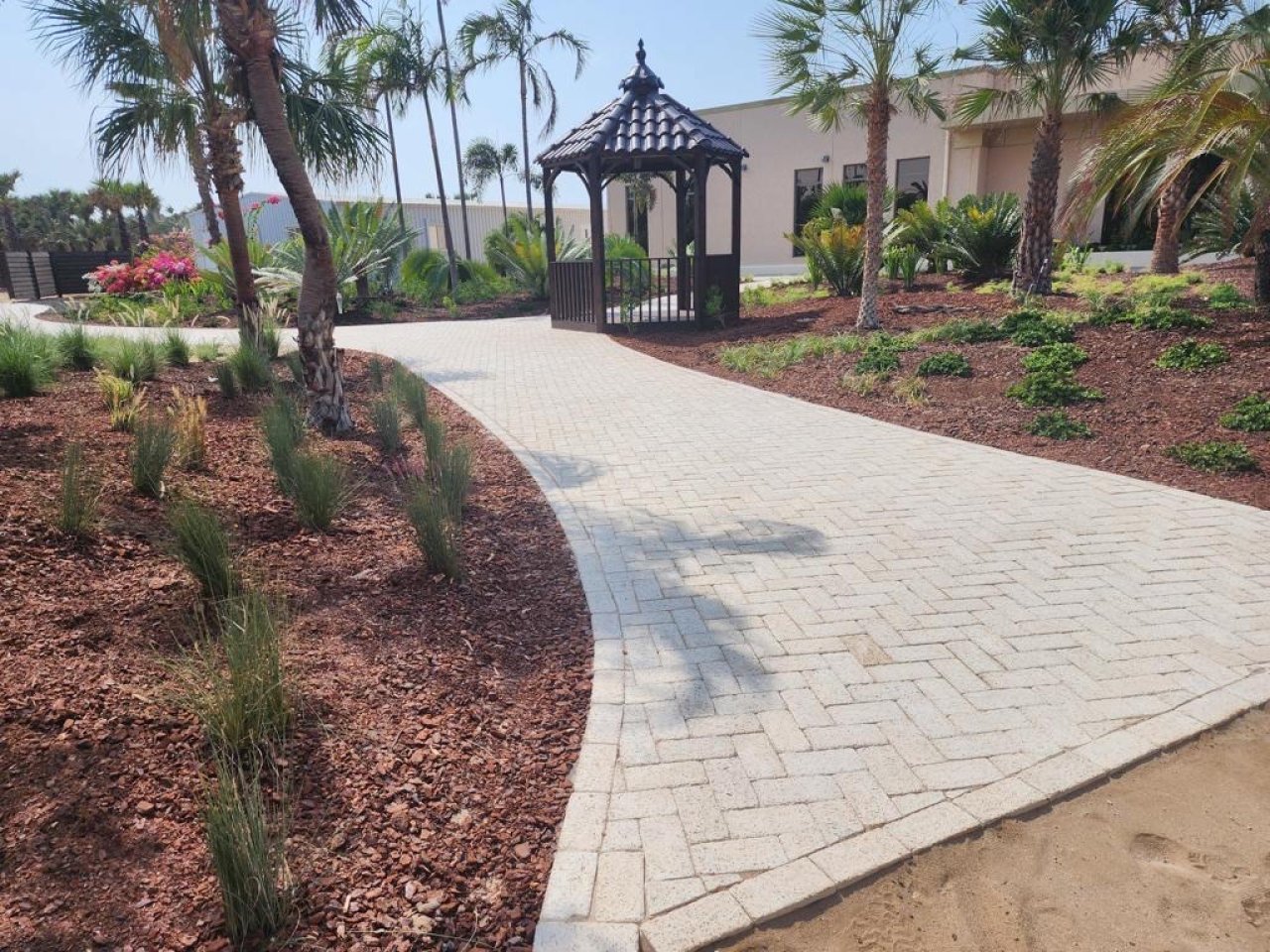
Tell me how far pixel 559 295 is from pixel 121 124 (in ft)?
24.2

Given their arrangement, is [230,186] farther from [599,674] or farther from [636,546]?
[599,674]

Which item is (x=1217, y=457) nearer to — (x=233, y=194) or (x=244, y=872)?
(x=244, y=872)

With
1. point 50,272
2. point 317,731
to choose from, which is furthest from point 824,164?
point 50,272

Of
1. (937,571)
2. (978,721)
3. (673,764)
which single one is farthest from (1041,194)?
(673,764)

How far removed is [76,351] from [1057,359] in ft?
34.1

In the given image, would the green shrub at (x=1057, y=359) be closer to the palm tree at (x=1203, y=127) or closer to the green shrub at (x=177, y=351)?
the palm tree at (x=1203, y=127)

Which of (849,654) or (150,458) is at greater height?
(150,458)

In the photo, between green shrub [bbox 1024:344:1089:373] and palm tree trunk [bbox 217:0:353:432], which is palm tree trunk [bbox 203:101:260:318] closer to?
palm tree trunk [bbox 217:0:353:432]

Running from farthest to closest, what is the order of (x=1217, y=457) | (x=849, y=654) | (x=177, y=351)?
(x=177, y=351)
(x=1217, y=457)
(x=849, y=654)

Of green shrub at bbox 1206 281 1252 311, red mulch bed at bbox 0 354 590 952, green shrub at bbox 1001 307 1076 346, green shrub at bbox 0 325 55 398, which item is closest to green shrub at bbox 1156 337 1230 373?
green shrub at bbox 1001 307 1076 346

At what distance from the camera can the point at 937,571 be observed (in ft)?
14.2

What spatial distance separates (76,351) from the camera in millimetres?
8508

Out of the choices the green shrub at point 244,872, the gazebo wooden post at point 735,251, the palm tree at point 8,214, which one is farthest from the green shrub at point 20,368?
the palm tree at point 8,214

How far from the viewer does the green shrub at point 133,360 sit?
7750mm
